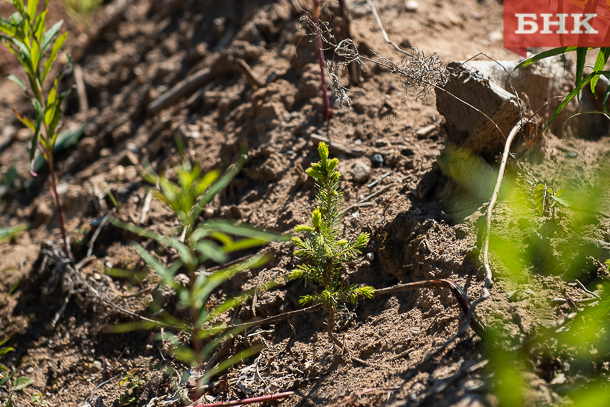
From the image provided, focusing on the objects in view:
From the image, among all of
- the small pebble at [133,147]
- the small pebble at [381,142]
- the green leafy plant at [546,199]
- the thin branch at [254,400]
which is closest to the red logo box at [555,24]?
the green leafy plant at [546,199]

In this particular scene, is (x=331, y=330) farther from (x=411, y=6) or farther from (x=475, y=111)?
(x=411, y=6)

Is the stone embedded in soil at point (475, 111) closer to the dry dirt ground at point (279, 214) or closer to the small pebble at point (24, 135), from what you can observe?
the dry dirt ground at point (279, 214)

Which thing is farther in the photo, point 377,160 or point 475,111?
point 377,160

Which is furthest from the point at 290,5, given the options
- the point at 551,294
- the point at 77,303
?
the point at 551,294

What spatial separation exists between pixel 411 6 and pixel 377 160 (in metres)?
1.69

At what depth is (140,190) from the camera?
326cm

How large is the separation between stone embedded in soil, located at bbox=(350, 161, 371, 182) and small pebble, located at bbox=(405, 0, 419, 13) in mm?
1673

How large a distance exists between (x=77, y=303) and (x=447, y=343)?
80.5 inches

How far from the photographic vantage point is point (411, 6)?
142 inches

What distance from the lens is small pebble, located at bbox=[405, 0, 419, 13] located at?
3578mm

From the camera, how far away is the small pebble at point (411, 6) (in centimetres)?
358

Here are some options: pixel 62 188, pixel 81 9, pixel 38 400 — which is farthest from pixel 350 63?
pixel 81 9

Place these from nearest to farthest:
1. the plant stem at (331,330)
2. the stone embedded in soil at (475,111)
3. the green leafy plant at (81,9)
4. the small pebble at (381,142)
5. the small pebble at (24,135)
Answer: the plant stem at (331,330) → the stone embedded in soil at (475,111) → the small pebble at (381,142) → the small pebble at (24,135) → the green leafy plant at (81,9)

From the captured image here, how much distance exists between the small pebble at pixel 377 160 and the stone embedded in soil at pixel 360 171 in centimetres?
6
